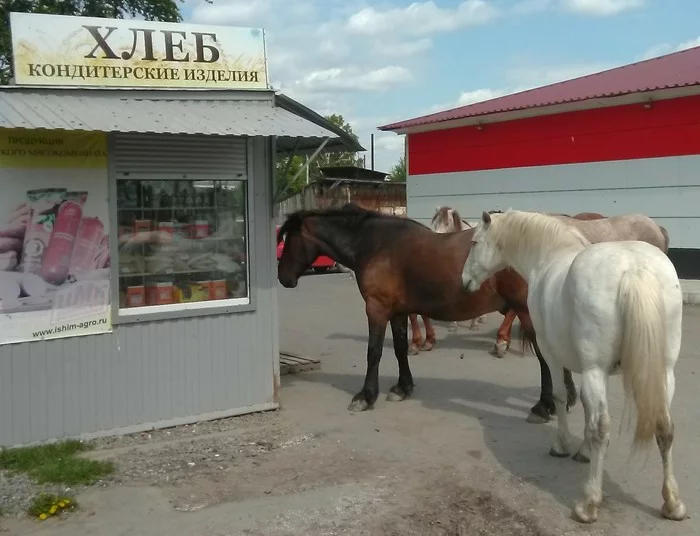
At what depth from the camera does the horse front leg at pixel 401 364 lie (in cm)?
700

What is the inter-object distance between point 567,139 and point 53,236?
1186 cm

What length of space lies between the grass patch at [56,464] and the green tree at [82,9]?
13.5 m

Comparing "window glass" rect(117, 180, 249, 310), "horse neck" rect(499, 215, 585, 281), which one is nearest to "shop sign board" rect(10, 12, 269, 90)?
"window glass" rect(117, 180, 249, 310)

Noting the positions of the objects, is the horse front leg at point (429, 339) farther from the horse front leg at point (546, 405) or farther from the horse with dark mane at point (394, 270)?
the horse front leg at point (546, 405)

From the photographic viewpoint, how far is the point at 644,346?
3.80m

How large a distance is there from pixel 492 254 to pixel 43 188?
341cm

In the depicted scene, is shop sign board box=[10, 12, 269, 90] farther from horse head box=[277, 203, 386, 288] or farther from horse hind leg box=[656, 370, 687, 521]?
horse hind leg box=[656, 370, 687, 521]

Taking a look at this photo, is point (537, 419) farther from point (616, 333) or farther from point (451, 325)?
point (451, 325)

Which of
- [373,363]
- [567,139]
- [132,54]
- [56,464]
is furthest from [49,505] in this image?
[567,139]

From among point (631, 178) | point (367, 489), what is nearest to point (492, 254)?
point (367, 489)

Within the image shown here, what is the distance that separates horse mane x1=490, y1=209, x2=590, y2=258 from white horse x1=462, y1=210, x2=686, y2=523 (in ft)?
0.62

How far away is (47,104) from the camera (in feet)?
17.1

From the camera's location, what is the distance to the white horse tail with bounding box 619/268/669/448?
3.80 meters

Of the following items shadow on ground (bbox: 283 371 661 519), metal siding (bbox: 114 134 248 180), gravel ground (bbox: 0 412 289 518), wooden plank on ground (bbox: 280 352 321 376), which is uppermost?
metal siding (bbox: 114 134 248 180)
